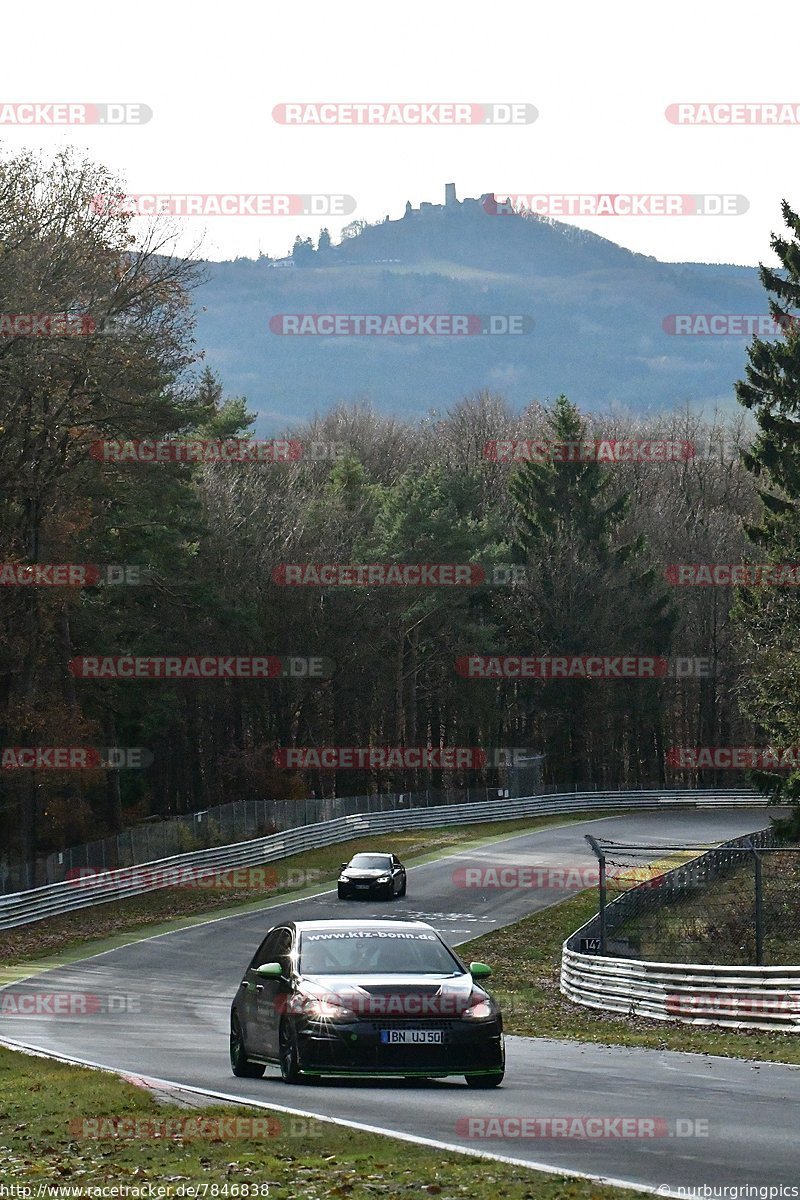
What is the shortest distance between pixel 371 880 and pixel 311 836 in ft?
49.0

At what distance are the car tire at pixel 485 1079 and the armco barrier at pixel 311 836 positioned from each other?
2758 cm

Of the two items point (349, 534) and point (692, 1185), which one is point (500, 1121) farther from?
point (349, 534)

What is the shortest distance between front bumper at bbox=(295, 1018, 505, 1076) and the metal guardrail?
7.59 metres

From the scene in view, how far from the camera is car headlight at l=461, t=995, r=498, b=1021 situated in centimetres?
1305

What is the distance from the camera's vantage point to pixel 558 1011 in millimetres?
25312

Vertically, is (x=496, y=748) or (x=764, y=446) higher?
(x=764, y=446)

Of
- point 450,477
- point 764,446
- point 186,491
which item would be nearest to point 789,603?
point 764,446

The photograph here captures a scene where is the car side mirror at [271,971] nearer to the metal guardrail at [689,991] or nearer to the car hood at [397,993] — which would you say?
the car hood at [397,993]

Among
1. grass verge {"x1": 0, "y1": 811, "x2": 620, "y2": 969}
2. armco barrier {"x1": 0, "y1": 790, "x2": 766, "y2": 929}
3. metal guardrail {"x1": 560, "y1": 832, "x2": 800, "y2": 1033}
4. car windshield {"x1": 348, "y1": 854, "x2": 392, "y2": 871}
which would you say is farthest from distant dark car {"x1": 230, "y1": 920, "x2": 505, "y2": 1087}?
car windshield {"x1": 348, "y1": 854, "x2": 392, "y2": 871}

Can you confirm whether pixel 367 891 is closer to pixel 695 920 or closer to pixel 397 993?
pixel 695 920

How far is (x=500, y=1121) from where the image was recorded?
437 inches

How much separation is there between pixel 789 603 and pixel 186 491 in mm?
24927

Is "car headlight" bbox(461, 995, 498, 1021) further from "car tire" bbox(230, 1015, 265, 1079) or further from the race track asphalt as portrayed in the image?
"car tire" bbox(230, 1015, 265, 1079)

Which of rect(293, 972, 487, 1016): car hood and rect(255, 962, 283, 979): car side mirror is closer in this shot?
rect(293, 972, 487, 1016): car hood
